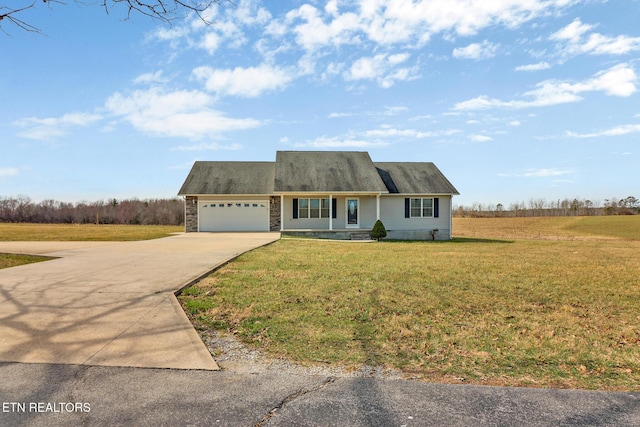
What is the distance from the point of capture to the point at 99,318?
14.9 ft

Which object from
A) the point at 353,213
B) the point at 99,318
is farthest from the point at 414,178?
the point at 99,318

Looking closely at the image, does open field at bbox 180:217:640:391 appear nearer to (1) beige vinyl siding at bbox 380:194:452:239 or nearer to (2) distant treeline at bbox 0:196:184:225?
(1) beige vinyl siding at bbox 380:194:452:239

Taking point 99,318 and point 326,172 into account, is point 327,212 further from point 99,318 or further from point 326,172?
point 99,318

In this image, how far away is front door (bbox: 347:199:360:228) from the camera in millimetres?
22156

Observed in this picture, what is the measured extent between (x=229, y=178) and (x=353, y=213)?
8.44 metres

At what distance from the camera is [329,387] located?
2809mm

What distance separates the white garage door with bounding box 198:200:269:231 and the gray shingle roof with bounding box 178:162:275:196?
80 centimetres

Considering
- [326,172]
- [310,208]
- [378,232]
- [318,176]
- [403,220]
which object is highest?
[326,172]

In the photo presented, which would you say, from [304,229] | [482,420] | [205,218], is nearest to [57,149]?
[205,218]

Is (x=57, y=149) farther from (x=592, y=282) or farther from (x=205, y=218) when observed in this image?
(x=592, y=282)

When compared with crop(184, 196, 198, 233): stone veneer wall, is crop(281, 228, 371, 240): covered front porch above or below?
below

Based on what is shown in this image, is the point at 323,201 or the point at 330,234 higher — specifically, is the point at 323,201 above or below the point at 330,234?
above

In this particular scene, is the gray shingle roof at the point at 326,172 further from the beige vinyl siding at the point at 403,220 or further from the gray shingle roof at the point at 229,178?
the beige vinyl siding at the point at 403,220

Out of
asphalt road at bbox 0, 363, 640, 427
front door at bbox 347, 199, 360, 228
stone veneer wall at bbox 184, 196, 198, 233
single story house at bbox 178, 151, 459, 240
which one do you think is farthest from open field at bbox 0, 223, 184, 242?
asphalt road at bbox 0, 363, 640, 427
